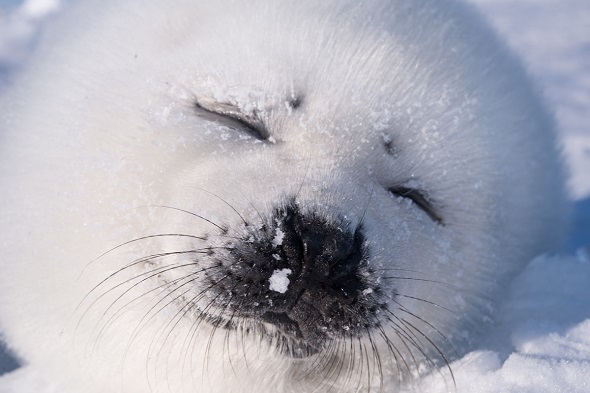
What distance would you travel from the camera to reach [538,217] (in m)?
3.78

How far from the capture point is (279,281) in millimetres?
2480

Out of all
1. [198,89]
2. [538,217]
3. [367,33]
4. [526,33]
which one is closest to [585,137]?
[526,33]

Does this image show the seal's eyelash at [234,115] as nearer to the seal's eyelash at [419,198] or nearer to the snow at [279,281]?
the seal's eyelash at [419,198]

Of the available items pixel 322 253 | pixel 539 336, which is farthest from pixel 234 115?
pixel 539 336

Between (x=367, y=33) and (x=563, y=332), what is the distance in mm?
1436

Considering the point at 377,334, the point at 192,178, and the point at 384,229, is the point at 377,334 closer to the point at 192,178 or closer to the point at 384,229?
the point at 384,229

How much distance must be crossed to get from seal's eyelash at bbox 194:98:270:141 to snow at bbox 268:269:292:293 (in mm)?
680

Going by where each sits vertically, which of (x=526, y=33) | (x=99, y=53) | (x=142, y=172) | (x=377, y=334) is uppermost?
(x=526, y=33)

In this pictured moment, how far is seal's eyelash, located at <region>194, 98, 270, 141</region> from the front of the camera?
2986 mm

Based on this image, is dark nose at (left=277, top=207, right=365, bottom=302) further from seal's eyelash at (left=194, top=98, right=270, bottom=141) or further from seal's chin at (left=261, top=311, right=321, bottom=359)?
seal's eyelash at (left=194, top=98, right=270, bottom=141)

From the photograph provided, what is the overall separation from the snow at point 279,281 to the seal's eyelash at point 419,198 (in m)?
0.79

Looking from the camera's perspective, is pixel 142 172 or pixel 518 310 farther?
pixel 518 310

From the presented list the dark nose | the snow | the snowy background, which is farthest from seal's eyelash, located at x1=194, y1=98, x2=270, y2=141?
the snowy background

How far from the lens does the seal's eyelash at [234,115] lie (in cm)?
299
